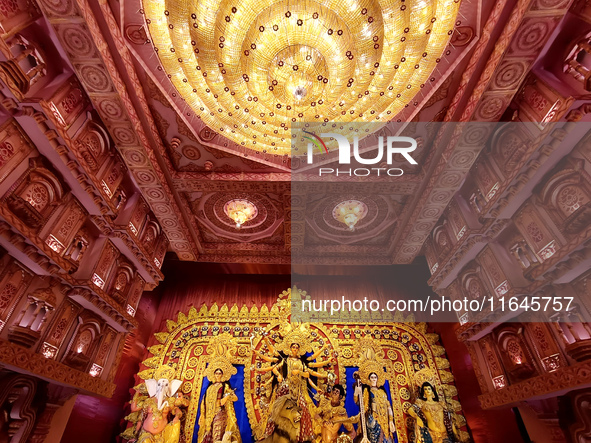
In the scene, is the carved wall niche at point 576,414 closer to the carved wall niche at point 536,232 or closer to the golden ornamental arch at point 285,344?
the carved wall niche at point 536,232

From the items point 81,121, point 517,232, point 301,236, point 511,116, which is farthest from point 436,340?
point 81,121

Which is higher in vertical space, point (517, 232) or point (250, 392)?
point (517, 232)

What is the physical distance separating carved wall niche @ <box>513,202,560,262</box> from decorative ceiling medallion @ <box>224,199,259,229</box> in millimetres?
6050

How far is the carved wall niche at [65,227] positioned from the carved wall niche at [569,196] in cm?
821

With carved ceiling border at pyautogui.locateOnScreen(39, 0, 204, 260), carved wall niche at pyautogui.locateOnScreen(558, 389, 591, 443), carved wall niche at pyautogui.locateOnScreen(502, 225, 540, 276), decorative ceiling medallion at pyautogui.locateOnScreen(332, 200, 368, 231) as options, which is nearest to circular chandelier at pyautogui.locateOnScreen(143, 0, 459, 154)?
carved ceiling border at pyautogui.locateOnScreen(39, 0, 204, 260)

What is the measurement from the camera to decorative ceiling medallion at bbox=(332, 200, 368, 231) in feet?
26.9

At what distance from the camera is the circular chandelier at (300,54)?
430 cm

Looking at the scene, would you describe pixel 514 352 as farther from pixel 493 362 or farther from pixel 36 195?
pixel 36 195

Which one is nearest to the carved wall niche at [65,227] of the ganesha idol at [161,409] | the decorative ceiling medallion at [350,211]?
the ganesha idol at [161,409]

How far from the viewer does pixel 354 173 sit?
679 centimetres

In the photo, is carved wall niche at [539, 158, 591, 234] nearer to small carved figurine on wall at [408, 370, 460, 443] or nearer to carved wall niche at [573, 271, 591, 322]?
carved wall niche at [573, 271, 591, 322]

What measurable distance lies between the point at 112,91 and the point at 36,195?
2.10m

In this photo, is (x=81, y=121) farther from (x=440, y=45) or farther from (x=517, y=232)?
(x=517, y=232)

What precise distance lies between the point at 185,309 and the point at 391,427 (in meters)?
6.66
